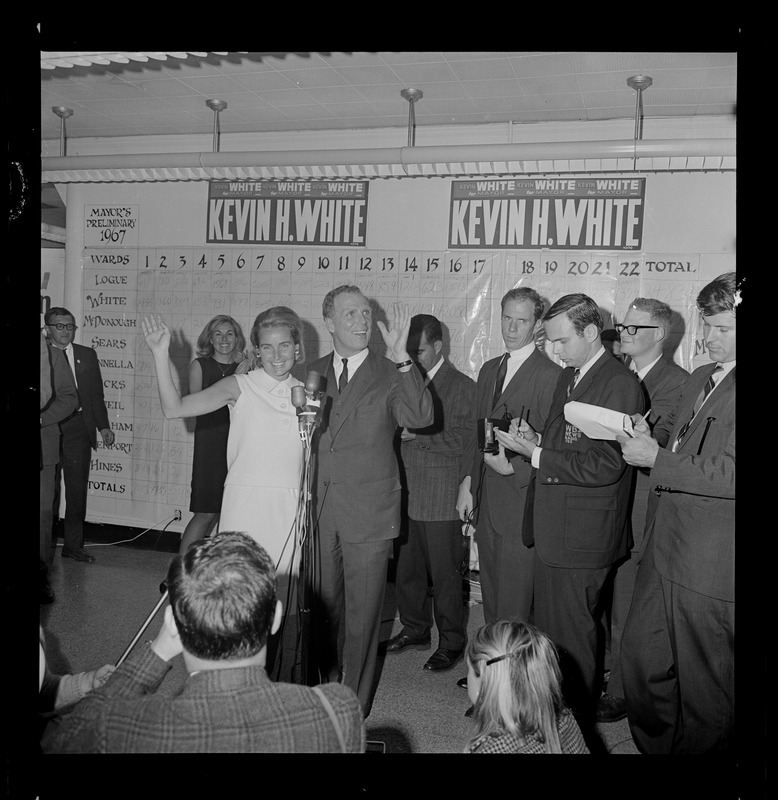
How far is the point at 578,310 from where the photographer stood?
2.54 meters

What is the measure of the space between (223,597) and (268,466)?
1.07 metres

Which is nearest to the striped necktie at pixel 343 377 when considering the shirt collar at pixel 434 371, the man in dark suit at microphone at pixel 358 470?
the man in dark suit at microphone at pixel 358 470

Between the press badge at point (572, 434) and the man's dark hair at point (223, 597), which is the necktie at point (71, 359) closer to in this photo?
the man's dark hair at point (223, 597)

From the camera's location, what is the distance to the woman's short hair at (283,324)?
256 cm

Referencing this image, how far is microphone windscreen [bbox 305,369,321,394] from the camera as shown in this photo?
2543 millimetres

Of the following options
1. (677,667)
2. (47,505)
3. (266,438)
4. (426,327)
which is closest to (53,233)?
(47,505)

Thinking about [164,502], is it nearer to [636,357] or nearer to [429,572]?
[429,572]

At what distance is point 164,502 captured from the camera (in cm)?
282

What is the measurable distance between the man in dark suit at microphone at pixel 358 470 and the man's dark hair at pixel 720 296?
3.18 feet

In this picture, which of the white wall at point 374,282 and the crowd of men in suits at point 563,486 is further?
the white wall at point 374,282

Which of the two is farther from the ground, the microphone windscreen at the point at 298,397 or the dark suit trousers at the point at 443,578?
the microphone windscreen at the point at 298,397

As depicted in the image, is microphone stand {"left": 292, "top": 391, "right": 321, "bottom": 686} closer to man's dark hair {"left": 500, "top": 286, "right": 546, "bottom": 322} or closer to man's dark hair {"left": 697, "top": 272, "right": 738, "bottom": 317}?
man's dark hair {"left": 500, "top": 286, "right": 546, "bottom": 322}
